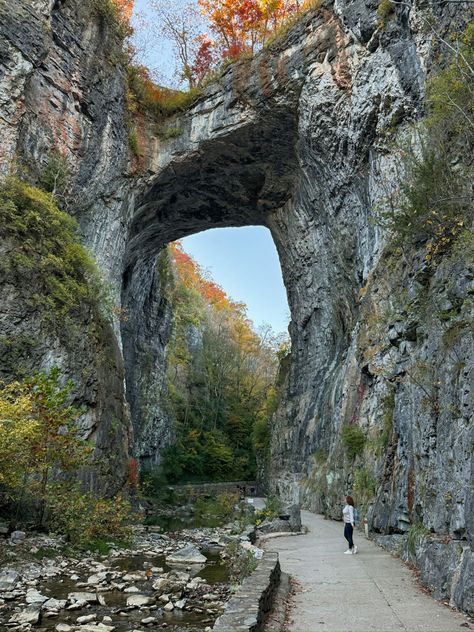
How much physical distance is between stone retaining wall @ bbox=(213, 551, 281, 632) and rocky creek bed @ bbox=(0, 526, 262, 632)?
1.02 m

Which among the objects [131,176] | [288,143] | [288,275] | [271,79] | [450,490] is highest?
[271,79]

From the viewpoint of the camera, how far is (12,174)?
52.6 ft

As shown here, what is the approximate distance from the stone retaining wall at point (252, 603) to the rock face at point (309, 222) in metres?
2.00

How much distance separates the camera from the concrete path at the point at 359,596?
4.73 meters

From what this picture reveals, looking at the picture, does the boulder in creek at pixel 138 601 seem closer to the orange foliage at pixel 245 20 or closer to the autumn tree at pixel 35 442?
the autumn tree at pixel 35 442

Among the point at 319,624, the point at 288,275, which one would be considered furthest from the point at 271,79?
the point at 319,624

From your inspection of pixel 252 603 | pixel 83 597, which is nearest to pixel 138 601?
pixel 83 597

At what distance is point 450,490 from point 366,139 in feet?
51.8

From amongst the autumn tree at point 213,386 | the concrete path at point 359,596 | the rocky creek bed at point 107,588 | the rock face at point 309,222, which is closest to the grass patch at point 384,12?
the rock face at point 309,222

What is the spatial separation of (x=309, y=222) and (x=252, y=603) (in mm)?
22133

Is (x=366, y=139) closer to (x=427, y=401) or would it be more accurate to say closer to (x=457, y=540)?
(x=427, y=401)

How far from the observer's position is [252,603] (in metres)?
4.66

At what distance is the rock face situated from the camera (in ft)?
26.2

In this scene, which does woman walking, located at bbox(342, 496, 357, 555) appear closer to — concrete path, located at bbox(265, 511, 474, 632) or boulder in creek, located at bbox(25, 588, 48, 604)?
concrete path, located at bbox(265, 511, 474, 632)
